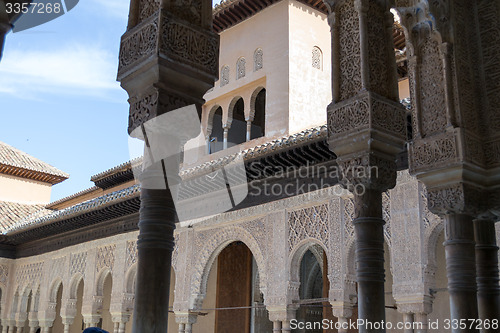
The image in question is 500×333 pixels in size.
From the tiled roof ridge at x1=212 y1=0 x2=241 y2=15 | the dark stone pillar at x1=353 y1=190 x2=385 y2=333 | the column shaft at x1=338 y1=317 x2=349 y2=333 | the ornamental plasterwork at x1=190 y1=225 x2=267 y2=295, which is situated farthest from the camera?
the tiled roof ridge at x1=212 y1=0 x2=241 y2=15

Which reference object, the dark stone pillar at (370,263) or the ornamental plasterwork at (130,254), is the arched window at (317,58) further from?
the dark stone pillar at (370,263)

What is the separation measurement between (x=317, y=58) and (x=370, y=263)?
469 inches

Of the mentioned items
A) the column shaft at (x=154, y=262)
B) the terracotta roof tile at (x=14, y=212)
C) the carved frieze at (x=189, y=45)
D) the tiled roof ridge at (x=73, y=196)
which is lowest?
the column shaft at (x=154, y=262)

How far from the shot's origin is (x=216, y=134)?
17750mm

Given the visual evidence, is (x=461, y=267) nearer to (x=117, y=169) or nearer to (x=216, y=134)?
(x=216, y=134)

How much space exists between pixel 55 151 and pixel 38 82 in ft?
44.4

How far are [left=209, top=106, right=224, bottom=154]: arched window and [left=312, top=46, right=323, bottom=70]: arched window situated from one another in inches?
133

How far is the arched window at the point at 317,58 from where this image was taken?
15.9 metres

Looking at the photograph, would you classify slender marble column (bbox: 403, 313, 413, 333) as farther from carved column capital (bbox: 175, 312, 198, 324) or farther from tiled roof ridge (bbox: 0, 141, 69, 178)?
tiled roof ridge (bbox: 0, 141, 69, 178)

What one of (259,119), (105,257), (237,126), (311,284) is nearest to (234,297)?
(311,284)

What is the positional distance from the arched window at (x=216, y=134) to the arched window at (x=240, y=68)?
4.99 feet

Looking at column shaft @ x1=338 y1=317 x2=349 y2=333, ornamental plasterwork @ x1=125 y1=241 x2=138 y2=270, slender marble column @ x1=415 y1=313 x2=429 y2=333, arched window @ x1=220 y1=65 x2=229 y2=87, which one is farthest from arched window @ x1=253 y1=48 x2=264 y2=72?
slender marble column @ x1=415 y1=313 x2=429 y2=333

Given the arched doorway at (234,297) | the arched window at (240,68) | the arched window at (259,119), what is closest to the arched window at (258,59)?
the arched window at (240,68)

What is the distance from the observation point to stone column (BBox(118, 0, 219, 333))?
347 cm
